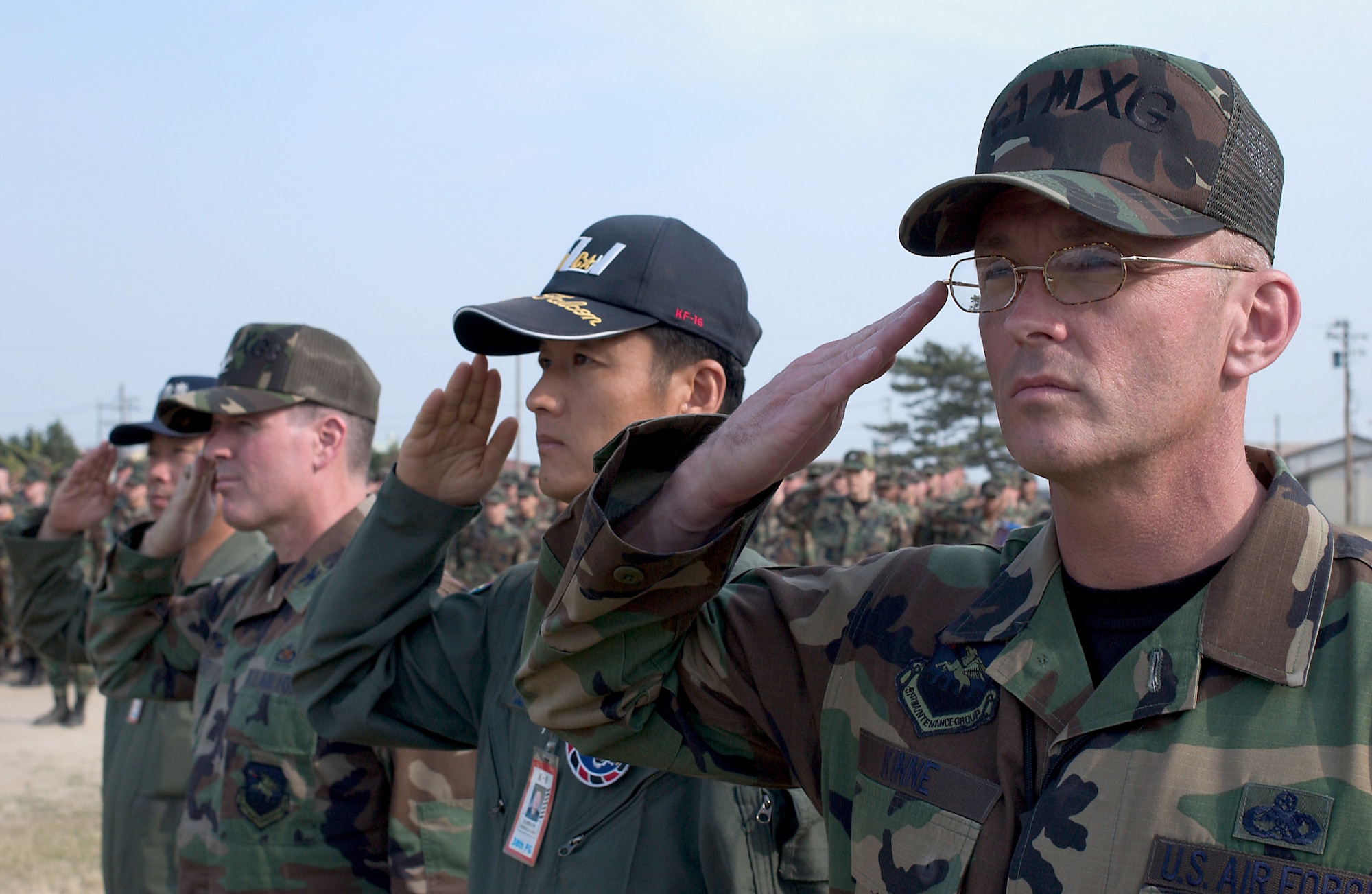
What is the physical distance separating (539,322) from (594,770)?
962 millimetres

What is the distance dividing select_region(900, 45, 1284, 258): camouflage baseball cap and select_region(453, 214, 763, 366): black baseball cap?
97cm

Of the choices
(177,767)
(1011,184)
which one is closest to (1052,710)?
(1011,184)

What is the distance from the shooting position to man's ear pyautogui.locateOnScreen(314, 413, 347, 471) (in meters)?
3.90

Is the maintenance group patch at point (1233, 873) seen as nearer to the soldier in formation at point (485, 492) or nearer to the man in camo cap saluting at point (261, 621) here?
the soldier in formation at point (485, 492)

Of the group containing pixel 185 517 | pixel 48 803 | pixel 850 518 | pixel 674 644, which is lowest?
pixel 48 803

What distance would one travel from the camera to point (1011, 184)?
4.92 feet

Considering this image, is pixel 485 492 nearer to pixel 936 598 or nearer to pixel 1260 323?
pixel 936 598

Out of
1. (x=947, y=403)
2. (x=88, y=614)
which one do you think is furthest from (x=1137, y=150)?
(x=947, y=403)

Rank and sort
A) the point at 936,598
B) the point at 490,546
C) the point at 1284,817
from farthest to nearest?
1. the point at 490,546
2. the point at 936,598
3. the point at 1284,817

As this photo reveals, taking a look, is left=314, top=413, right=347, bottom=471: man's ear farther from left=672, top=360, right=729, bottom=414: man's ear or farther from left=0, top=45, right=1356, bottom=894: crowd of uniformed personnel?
left=672, top=360, right=729, bottom=414: man's ear

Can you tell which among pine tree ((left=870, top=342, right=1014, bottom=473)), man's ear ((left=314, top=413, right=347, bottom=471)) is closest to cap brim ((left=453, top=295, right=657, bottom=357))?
man's ear ((left=314, top=413, right=347, bottom=471))

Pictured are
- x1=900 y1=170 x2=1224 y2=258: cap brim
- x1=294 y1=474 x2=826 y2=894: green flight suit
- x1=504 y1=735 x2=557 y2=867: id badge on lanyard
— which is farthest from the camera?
x1=504 y1=735 x2=557 y2=867: id badge on lanyard

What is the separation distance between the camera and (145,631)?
4160mm

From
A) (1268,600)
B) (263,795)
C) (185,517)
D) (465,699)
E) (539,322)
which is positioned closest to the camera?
(1268,600)
